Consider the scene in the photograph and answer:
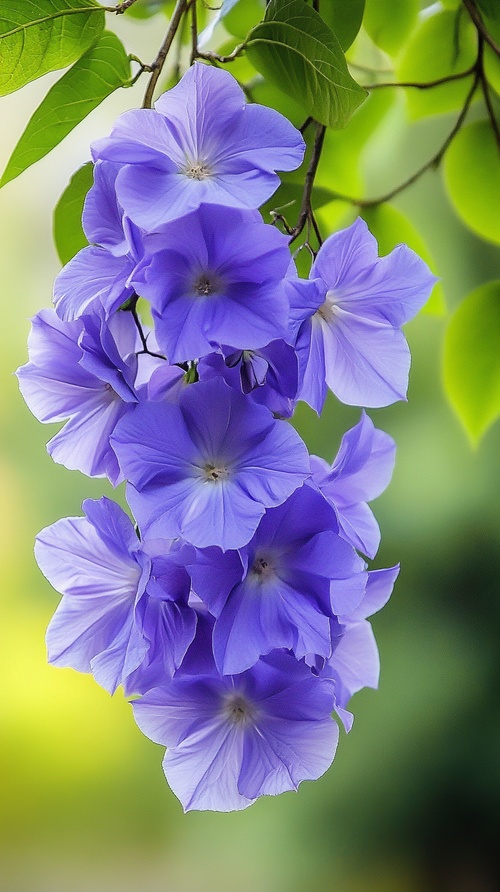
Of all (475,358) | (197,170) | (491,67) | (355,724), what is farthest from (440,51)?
(355,724)

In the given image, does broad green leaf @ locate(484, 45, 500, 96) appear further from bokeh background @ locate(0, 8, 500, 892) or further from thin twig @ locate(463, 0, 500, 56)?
bokeh background @ locate(0, 8, 500, 892)

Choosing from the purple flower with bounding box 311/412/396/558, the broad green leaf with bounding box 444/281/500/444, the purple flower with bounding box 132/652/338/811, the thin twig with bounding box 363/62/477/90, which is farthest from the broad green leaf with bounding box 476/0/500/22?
the purple flower with bounding box 132/652/338/811

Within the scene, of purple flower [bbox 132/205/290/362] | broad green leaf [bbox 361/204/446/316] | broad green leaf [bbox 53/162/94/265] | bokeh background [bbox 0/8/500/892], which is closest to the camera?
purple flower [bbox 132/205/290/362]

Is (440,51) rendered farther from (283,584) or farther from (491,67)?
(283,584)

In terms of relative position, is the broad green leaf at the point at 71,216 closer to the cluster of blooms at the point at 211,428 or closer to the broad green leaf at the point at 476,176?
the cluster of blooms at the point at 211,428

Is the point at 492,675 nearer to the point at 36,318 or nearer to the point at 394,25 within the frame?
the point at 394,25

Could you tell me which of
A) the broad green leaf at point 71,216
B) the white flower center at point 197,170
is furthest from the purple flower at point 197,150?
the broad green leaf at point 71,216
